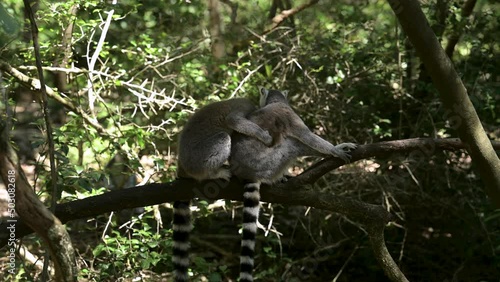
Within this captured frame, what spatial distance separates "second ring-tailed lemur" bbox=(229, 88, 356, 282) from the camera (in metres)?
4.78

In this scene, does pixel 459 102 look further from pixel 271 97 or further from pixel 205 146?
pixel 205 146

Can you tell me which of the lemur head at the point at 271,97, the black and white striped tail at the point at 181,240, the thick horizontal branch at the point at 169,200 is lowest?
the black and white striped tail at the point at 181,240

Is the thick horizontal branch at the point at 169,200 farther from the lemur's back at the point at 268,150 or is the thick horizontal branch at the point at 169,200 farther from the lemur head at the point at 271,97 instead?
the lemur head at the point at 271,97

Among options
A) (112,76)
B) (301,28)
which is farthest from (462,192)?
(112,76)

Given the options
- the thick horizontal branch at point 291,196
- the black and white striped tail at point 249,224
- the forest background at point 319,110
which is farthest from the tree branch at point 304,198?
the forest background at point 319,110

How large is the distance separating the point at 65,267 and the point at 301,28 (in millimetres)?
5708

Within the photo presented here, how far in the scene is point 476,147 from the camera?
186 inches

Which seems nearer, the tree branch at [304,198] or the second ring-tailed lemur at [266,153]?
the tree branch at [304,198]

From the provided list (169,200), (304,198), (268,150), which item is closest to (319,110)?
(268,150)

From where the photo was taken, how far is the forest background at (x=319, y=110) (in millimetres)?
6984

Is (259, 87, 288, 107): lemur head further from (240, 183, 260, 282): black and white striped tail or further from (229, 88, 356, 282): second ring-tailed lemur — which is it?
(240, 183, 260, 282): black and white striped tail

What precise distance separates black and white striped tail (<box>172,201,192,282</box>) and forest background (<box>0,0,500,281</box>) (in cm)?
135

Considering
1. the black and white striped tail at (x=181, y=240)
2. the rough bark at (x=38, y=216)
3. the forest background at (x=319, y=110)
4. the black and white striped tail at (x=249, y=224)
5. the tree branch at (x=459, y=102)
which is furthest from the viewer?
the forest background at (x=319, y=110)

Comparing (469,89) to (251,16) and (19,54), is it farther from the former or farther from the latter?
(19,54)
